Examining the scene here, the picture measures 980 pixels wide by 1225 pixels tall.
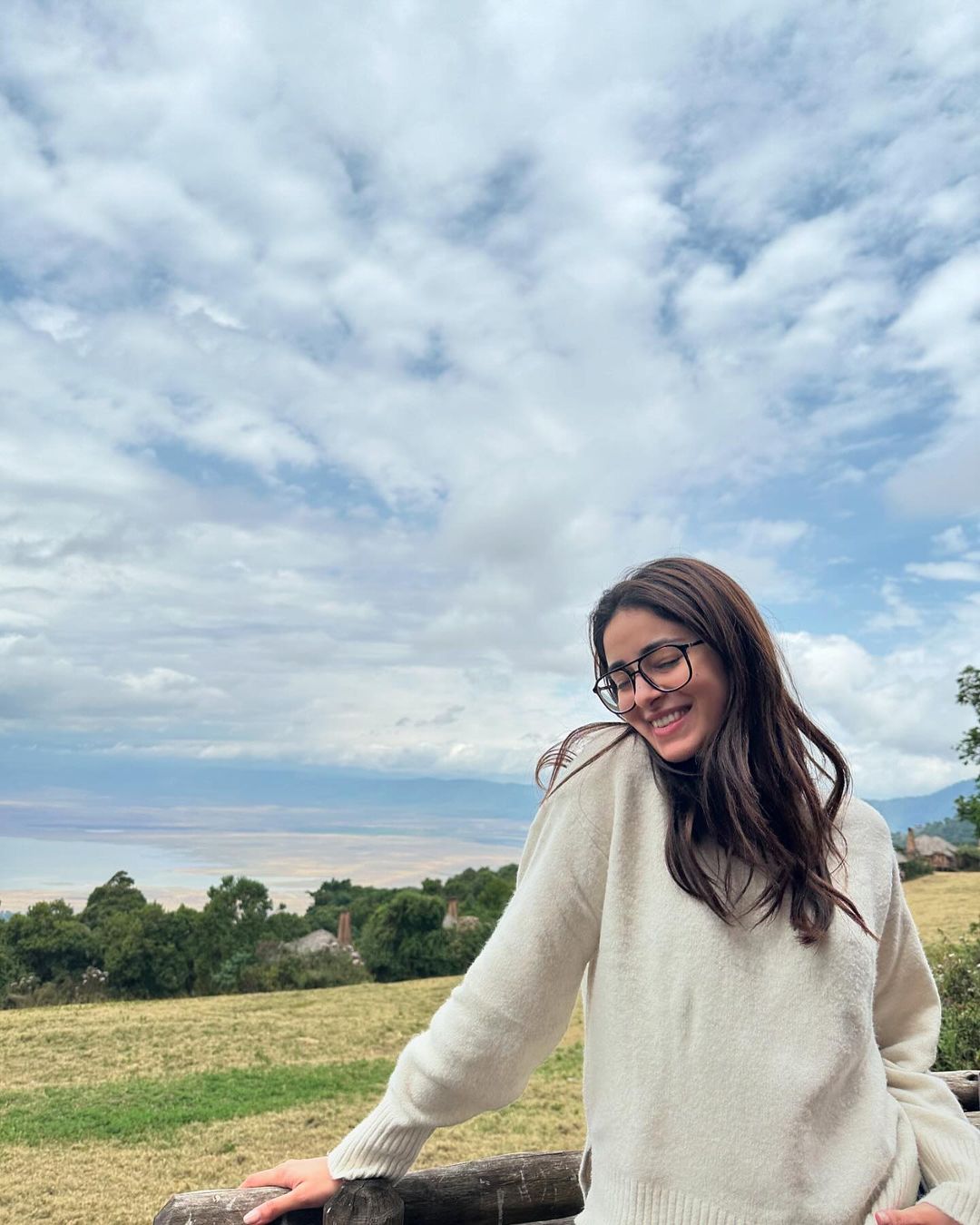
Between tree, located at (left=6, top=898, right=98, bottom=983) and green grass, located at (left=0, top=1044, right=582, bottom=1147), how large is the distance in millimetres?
4316

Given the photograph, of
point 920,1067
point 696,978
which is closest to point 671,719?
point 696,978

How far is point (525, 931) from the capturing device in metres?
1.49

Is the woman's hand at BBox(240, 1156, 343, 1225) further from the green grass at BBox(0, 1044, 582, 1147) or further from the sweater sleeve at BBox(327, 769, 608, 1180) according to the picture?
the green grass at BBox(0, 1044, 582, 1147)

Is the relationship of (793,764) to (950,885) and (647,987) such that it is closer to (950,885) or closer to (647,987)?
(647,987)

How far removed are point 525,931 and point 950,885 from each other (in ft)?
75.8

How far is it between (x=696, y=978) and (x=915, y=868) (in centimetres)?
2579

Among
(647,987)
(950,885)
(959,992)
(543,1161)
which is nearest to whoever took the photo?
(647,987)

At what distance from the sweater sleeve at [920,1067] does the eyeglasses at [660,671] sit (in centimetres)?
55

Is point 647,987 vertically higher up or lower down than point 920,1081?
higher up

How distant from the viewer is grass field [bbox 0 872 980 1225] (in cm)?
628

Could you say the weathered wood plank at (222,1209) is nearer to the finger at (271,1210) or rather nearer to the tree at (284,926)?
the finger at (271,1210)

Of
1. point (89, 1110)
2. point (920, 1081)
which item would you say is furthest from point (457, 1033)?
point (89, 1110)

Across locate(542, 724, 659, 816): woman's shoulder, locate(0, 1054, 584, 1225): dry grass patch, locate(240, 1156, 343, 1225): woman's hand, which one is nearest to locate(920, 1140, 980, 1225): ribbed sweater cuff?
locate(542, 724, 659, 816): woman's shoulder

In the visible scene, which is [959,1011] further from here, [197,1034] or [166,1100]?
[197,1034]
